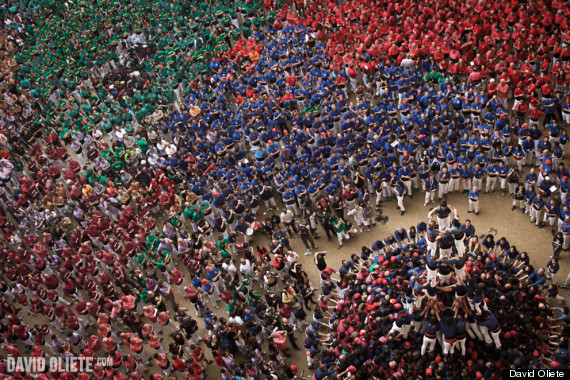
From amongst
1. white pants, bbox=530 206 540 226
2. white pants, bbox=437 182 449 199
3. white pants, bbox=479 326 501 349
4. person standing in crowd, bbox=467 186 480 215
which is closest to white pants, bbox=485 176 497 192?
person standing in crowd, bbox=467 186 480 215

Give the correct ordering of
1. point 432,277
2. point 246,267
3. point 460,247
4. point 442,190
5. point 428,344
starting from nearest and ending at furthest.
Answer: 1. point 432,277
2. point 460,247
3. point 428,344
4. point 246,267
5. point 442,190

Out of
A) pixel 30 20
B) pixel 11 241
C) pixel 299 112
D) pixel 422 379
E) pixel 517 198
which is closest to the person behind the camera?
pixel 422 379

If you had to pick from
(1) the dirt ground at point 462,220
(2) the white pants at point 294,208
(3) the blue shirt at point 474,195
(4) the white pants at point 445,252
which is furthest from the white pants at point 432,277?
(2) the white pants at point 294,208

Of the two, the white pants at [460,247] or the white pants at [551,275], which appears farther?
the white pants at [551,275]

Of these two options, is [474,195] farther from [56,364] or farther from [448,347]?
[56,364]

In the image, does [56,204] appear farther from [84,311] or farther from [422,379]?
[422,379]

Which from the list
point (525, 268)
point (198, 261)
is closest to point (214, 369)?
point (198, 261)

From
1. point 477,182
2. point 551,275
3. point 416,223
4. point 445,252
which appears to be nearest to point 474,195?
point 477,182

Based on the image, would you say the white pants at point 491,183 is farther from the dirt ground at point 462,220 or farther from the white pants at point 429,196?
the white pants at point 429,196
